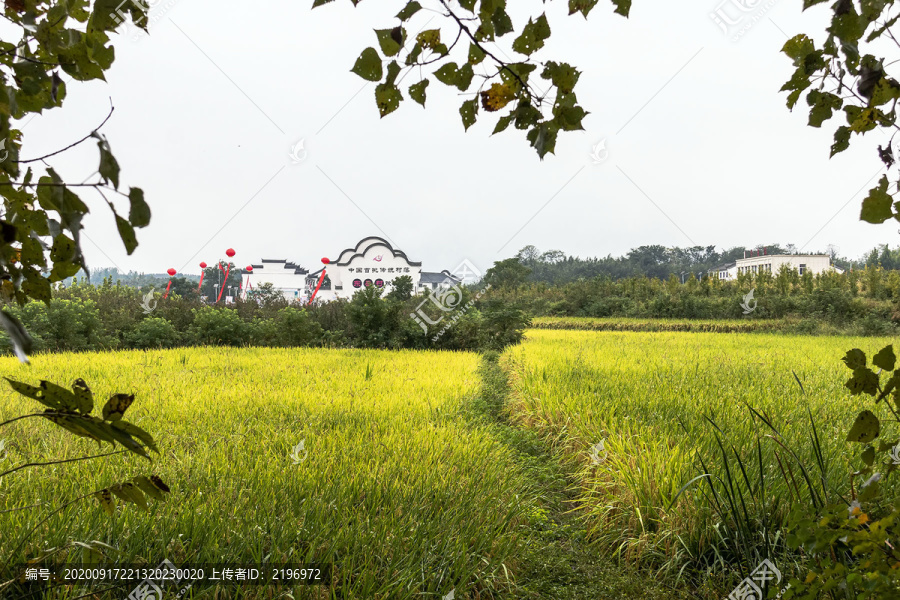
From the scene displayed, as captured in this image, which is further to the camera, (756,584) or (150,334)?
(150,334)

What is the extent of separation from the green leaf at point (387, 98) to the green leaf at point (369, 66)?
26 mm

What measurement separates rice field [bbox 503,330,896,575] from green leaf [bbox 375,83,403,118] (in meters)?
1.69

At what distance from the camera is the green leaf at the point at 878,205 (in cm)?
90

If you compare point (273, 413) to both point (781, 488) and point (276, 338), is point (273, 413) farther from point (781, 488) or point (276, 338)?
point (276, 338)

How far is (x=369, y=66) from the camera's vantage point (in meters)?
0.94

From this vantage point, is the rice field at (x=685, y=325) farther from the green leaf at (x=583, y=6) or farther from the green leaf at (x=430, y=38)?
the green leaf at (x=430, y=38)

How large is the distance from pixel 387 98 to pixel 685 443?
2.91m

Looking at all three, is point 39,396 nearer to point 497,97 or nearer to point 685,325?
point 497,97

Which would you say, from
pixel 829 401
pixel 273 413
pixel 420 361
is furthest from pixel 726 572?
pixel 420 361

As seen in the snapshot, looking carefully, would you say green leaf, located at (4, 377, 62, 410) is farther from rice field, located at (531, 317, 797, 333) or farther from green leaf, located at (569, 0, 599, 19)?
rice field, located at (531, 317, 797, 333)

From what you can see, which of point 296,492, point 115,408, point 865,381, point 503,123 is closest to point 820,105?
point 865,381

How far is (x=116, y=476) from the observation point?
2.31 metres

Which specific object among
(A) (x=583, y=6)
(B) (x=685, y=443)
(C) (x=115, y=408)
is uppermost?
(A) (x=583, y=6)

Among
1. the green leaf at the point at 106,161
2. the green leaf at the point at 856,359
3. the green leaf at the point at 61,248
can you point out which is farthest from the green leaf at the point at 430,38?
the green leaf at the point at 856,359
